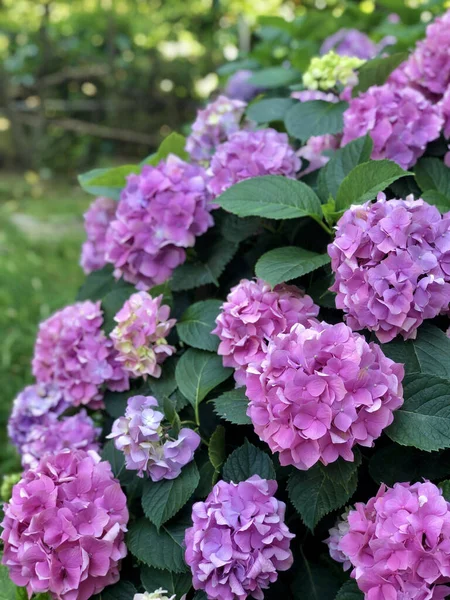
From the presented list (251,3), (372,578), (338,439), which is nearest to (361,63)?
(338,439)

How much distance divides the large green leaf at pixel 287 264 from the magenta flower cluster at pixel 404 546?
0.36 metres

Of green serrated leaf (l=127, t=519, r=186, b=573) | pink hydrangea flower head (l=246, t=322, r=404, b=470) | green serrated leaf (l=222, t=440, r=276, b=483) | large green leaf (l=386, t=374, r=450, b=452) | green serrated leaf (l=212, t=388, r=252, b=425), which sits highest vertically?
pink hydrangea flower head (l=246, t=322, r=404, b=470)

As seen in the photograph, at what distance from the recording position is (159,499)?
1045 mm

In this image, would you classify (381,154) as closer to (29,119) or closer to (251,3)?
(251,3)

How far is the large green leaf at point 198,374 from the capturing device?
1127 mm

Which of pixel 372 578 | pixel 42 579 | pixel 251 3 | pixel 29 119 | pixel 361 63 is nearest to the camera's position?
pixel 372 578

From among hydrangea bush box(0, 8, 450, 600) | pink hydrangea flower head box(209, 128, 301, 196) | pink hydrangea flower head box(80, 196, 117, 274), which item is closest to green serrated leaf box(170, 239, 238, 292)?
hydrangea bush box(0, 8, 450, 600)

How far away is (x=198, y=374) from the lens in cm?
115

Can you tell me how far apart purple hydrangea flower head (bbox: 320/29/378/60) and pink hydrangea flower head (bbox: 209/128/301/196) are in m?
0.97

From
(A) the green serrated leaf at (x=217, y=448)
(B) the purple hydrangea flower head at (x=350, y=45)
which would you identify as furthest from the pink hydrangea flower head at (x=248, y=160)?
(B) the purple hydrangea flower head at (x=350, y=45)

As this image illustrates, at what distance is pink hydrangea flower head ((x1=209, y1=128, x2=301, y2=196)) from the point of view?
1283 mm

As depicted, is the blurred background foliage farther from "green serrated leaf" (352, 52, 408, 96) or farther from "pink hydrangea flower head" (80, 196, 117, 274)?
"green serrated leaf" (352, 52, 408, 96)

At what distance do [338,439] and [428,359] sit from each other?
A: 0.22 metres

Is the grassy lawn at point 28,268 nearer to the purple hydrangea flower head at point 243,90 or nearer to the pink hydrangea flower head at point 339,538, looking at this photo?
the purple hydrangea flower head at point 243,90
